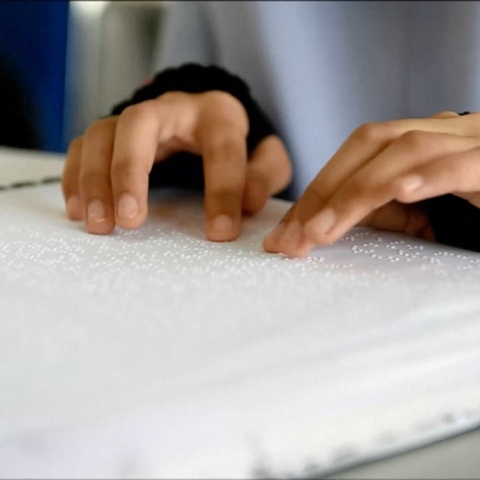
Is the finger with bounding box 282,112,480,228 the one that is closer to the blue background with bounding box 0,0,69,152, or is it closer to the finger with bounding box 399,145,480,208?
the finger with bounding box 399,145,480,208

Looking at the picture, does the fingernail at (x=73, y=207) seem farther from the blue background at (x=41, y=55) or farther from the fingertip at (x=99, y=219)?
the blue background at (x=41, y=55)

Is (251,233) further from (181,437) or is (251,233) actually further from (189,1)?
(189,1)

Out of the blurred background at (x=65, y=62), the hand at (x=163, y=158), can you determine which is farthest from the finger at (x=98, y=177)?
the blurred background at (x=65, y=62)

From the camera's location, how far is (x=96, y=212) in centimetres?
38

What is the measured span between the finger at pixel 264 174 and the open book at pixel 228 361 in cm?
11

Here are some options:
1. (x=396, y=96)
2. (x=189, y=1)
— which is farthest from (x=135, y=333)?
(x=189, y=1)

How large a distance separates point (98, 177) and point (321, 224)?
6.1 inches

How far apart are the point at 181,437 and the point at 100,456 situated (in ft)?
0.07

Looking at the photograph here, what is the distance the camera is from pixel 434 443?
21 centimetres

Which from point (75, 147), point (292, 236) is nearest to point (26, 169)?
point (75, 147)

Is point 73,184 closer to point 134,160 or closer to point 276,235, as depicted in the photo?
point 134,160

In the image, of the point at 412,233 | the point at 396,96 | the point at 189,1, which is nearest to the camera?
the point at 412,233

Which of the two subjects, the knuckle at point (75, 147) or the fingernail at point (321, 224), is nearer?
the fingernail at point (321, 224)

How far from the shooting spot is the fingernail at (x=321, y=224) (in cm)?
32
